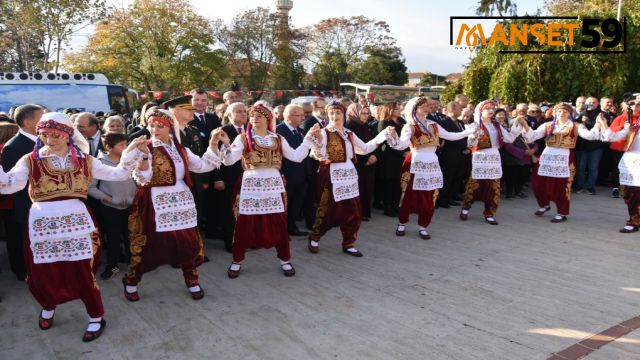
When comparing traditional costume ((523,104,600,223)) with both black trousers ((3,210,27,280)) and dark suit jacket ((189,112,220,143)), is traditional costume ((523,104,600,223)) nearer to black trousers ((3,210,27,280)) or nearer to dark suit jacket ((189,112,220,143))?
dark suit jacket ((189,112,220,143))

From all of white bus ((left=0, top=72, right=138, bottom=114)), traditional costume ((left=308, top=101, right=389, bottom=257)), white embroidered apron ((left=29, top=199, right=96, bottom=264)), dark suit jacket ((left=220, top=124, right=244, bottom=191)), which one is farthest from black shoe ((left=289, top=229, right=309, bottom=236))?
white bus ((left=0, top=72, right=138, bottom=114))

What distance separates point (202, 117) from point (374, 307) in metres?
3.30

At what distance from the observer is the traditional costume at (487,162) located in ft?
22.5

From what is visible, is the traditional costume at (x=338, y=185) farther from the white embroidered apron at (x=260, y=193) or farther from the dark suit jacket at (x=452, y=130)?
the dark suit jacket at (x=452, y=130)

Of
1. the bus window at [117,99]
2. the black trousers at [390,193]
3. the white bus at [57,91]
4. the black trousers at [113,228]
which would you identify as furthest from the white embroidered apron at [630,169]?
the bus window at [117,99]

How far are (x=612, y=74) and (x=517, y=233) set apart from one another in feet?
32.8

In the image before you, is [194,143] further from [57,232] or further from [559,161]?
[559,161]

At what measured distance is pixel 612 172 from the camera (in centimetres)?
979

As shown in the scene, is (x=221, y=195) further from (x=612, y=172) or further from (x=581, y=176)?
(x=612, y=172)

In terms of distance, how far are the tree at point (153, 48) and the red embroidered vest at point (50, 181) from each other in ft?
92.4

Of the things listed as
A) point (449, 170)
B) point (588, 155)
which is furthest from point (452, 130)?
point (588, 155)

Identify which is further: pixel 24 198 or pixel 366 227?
pixel 366 227

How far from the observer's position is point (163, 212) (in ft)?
12.9

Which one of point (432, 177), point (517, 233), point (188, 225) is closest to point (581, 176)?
point (517, 233)
